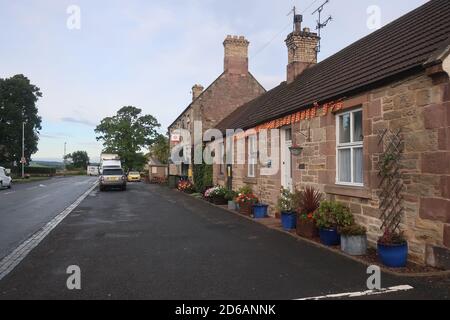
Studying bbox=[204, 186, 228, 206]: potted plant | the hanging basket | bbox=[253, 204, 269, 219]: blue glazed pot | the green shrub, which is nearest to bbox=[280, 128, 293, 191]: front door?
bbox=[253, 204, 269, 219]: blue glazed pot

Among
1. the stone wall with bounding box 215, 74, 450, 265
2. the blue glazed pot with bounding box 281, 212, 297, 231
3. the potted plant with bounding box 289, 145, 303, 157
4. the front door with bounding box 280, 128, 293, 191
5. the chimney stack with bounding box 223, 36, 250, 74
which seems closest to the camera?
the stone wall with bounding box 215, 74, 450, 265

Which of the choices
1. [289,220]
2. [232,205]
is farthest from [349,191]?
[232,205]

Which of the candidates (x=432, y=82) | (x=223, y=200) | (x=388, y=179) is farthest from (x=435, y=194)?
(x=223, y=200)

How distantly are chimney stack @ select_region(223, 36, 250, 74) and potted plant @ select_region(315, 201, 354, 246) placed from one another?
871 inches

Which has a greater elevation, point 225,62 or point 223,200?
point 225,62

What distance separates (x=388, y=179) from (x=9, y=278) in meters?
6.76

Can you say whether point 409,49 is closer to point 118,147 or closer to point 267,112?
point 267,112

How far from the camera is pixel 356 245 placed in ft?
25.0

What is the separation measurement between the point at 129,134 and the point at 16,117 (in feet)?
58.6

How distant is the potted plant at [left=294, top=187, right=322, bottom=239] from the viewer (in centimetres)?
918

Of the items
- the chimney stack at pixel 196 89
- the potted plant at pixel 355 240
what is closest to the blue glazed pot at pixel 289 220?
the potted plant at pixel 355 240

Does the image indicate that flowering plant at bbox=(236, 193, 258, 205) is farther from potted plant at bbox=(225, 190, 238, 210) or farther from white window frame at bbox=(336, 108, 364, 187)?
white window frame at bbox=(336, 108, 364, 187)

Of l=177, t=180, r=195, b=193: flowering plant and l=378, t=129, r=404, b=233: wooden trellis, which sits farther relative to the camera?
l=177, t=180, r=195, b=193: flowering plant

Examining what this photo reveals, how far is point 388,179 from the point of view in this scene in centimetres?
732
